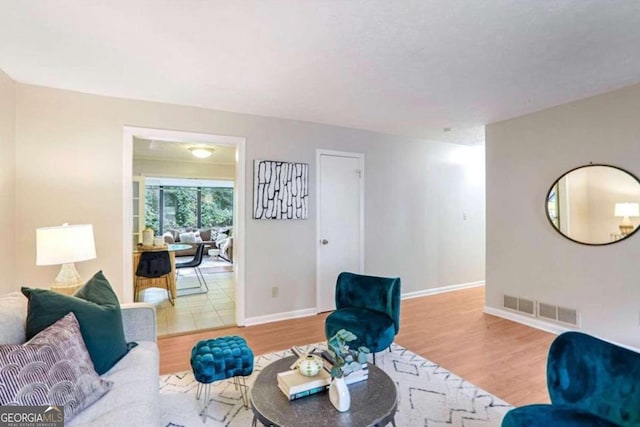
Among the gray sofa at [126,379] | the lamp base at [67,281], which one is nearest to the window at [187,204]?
the lamp base at [67,281]

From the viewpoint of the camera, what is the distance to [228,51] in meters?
2.31

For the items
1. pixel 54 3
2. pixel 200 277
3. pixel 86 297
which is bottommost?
pixel 200 277

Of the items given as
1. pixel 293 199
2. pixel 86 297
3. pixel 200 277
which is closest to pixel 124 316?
pixel 86 297

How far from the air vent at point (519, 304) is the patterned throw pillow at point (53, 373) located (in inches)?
165

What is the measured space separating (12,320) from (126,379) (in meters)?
0.62

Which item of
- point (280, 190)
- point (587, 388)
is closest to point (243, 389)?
point (587, 388)

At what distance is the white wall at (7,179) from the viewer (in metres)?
2.63

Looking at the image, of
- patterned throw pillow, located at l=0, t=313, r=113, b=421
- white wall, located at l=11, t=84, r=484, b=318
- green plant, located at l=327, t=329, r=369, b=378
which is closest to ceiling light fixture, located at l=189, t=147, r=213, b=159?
white wall, located at l=11, t=84, r=484, b=318

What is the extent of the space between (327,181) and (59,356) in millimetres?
3300

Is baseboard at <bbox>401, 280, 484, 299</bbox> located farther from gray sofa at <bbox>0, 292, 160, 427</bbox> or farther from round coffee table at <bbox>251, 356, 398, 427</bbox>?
gray sofa at <bbox>0, 292, 160, 427</bbox>

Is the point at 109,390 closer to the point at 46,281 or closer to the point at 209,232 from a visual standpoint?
the point at 46,281

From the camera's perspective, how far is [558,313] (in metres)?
3.54

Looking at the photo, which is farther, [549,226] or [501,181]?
[501,181]

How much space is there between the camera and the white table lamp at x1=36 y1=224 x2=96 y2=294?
238 centimetres
